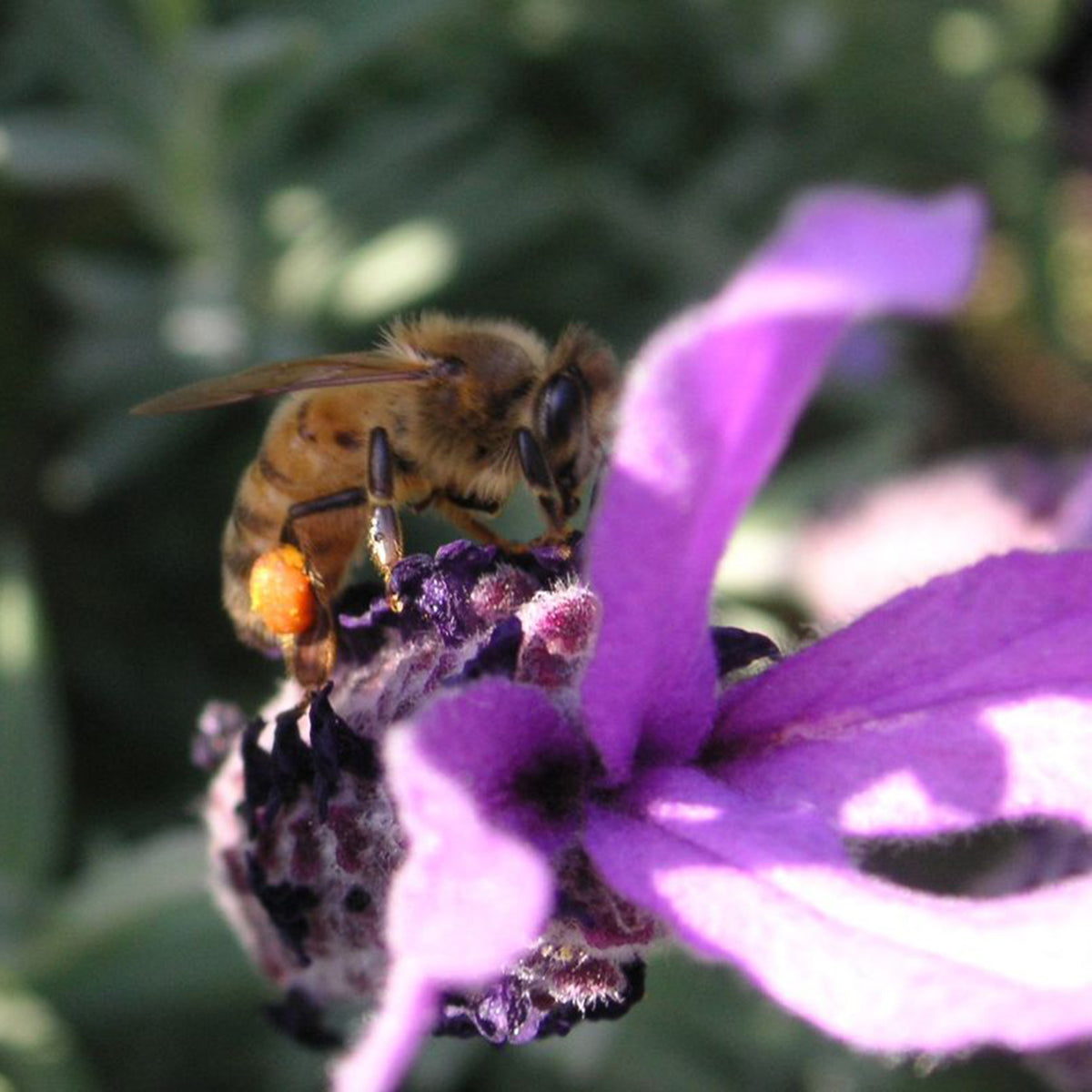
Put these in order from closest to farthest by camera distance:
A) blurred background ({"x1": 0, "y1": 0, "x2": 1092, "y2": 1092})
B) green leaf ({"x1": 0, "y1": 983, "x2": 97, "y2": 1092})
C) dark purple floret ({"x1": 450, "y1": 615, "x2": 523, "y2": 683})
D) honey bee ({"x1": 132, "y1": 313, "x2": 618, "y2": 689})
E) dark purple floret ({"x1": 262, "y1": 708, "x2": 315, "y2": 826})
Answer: dark purple floret ({"x1": 450, "y1": 615, "x2": 523, "y2": 683}) → dark purple floret ({"x1": 262, "y1": 708, "x2": 315, "y2": 826}) → honey bee ({"x1": 132, "y1": 313, "x2": 618, "y2": 689}) → green leaf ({"x1": 0, "y1": 983, "x2": 97, "y2": 1092}) → blurred background ({"x1": 0, "y1": 0, "x2": 1092, "y2": 1092})

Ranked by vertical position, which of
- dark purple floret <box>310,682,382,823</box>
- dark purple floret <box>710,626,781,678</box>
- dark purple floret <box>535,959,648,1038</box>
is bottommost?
dark purple floret <box>535,959,648,1038</box>

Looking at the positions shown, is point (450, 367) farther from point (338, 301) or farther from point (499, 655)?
point (338, 301)

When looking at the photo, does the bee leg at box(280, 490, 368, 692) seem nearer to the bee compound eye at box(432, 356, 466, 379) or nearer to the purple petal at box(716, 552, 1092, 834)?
the bee compound eye at box(432, 356, 466, 379)

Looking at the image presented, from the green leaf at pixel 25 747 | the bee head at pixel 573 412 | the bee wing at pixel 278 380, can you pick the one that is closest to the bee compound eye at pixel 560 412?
the bee head at pixel 573 412

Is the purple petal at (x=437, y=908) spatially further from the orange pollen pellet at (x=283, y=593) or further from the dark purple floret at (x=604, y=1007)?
the orange pollen pellet at (x=283, y=593)

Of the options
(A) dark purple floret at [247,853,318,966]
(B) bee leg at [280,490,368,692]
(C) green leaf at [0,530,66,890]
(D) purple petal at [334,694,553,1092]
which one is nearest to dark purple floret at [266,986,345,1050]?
(A) dark purple floret at [247,853,318,966]

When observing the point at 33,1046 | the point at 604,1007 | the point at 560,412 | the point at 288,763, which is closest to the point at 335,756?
the point at 288,763

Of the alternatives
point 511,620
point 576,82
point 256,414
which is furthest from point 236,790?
point 576,82
